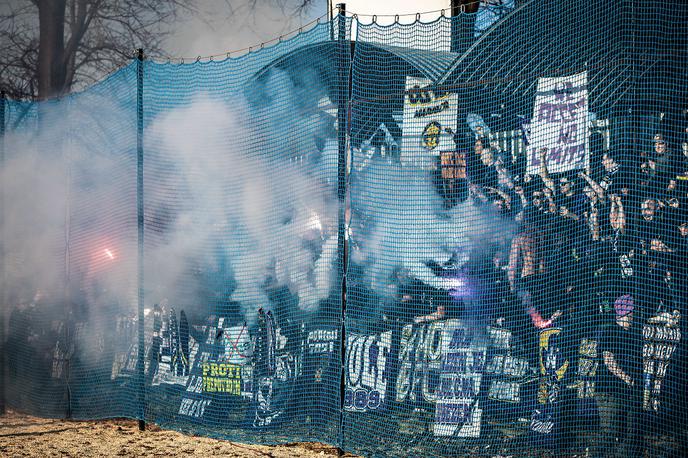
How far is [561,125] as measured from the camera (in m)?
6.03

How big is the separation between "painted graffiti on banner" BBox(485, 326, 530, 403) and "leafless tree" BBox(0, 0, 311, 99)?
13.1 meters

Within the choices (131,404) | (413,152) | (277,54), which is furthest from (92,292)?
(413,152)

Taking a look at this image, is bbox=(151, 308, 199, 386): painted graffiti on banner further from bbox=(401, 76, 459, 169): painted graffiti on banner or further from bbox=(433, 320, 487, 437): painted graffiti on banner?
bbox=(401, 76, 459, 169): painted graffiti on banner

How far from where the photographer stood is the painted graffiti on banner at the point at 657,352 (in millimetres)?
5355

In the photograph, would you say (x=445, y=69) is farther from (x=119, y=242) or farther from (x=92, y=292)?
(x=92, y=292)

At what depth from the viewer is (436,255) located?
6.43m

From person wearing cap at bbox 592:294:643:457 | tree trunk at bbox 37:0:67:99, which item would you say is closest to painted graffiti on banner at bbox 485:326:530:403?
person wearing cap at bbox 592:294:643:457

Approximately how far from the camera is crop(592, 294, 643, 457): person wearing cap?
18.0ft

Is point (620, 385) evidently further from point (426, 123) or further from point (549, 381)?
point (426, 123)

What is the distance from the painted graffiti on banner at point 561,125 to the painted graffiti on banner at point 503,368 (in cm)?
126

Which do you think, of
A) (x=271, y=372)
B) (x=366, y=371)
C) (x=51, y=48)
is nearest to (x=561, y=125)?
(x=366, y=371)

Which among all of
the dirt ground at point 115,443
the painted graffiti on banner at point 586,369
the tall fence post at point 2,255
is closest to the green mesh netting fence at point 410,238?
the painted graffiti on banner at point 586,369

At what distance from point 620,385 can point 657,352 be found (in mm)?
348

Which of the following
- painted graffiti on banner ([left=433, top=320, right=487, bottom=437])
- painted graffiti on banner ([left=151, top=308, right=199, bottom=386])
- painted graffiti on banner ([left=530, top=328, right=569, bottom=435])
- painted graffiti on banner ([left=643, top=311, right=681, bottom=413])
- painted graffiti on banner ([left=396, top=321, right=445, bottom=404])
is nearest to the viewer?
painted graffiti on banner ([left=643, top=311, right=681, bottom=413])
